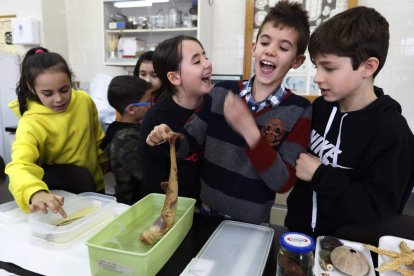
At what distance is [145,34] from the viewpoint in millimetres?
2756

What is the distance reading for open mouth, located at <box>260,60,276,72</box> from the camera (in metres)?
0.90

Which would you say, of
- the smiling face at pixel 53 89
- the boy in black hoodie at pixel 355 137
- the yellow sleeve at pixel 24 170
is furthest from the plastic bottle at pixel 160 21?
the boy in black hoodie at pixel 355 137

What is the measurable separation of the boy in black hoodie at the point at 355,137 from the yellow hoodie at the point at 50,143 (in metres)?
0.85

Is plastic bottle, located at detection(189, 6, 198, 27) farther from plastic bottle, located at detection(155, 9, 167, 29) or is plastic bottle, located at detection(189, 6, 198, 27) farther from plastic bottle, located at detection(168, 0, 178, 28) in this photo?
plastic bottle, located at detection(155, 9, 167, 29)

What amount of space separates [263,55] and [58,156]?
100cm

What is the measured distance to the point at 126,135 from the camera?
1.23 m

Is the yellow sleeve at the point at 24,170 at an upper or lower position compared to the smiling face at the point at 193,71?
lower

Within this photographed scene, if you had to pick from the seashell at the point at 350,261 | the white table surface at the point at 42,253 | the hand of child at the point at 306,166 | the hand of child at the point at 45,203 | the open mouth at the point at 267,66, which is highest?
the open mouth at the point at 267,66

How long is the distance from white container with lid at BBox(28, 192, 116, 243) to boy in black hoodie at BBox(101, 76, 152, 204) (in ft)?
0.31

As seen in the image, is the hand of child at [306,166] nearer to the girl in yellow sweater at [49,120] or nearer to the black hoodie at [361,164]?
the black hoodie at [361,164]

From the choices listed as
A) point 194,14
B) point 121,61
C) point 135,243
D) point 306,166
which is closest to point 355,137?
point 306,166

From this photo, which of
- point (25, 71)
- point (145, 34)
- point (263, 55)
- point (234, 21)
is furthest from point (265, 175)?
point (145, 34)

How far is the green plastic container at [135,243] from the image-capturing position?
567 mm

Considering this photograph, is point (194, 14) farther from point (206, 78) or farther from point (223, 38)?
point (206, 78)
